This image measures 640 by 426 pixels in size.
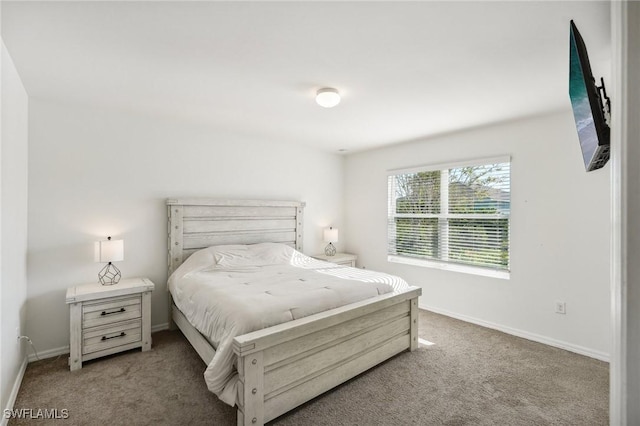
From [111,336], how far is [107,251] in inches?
29.6

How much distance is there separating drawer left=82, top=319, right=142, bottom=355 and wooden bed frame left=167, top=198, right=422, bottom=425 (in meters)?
0.39

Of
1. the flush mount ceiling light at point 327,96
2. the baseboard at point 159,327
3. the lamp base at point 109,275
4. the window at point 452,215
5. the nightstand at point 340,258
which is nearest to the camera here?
the flush mount ceiling light at point 327,96

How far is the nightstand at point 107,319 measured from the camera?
257 centimetres

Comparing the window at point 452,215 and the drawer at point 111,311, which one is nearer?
the drawer at point 111,311

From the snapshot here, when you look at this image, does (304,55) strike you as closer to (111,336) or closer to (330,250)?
(111,336)

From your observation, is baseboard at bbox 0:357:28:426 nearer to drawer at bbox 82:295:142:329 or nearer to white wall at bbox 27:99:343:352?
white wall at bbox 27:99:343:352

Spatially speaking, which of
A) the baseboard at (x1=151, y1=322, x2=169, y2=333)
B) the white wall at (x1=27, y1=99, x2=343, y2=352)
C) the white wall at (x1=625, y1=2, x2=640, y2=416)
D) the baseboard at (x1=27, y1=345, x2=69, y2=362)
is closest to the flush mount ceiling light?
the white wall at (x1=27, y1=99, x2=343, y2=352)

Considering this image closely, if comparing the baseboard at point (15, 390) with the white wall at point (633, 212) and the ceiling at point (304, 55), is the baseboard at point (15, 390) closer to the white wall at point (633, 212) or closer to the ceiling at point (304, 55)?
the ceiling at point (304, 55)

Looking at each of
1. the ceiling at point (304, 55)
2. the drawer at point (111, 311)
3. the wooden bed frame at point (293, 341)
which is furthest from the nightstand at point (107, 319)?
the ceiling at point (304, 55)

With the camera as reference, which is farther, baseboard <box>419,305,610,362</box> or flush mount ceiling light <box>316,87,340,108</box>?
baseboard <box>419,305,610,362</box>

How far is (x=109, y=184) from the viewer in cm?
318

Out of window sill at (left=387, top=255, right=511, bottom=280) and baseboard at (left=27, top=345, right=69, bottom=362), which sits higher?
window sill at (left=387, top=255, right=511, bottom=280)

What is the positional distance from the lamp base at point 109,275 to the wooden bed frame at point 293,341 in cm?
50

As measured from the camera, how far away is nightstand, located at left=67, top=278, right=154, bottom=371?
2.57 meters
